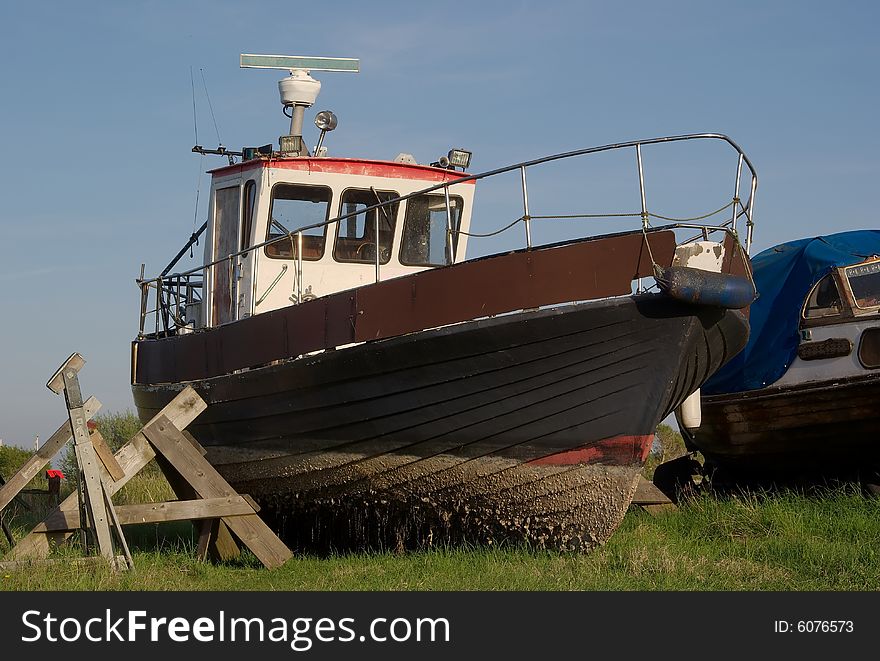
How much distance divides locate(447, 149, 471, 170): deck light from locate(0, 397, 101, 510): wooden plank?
4.20 meters

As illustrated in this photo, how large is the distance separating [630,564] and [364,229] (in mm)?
3955

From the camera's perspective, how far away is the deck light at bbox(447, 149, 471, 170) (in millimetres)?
10219

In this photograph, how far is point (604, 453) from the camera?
7746 millimetres

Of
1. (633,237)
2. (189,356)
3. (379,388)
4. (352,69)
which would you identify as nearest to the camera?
(633,237)

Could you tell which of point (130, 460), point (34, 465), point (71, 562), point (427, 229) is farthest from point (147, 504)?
point (427, 229)

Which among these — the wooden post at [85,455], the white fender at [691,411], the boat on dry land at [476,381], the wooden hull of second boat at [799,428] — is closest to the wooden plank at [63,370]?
the wooden post at [85,455]

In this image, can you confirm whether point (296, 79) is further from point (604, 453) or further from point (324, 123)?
point (604, 453)

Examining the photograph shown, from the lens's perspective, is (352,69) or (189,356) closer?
(189,356)

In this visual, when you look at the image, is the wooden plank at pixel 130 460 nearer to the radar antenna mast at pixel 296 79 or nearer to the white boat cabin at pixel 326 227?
the white boat cabin at pixel 326 227

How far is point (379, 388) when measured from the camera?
791 centimetres
